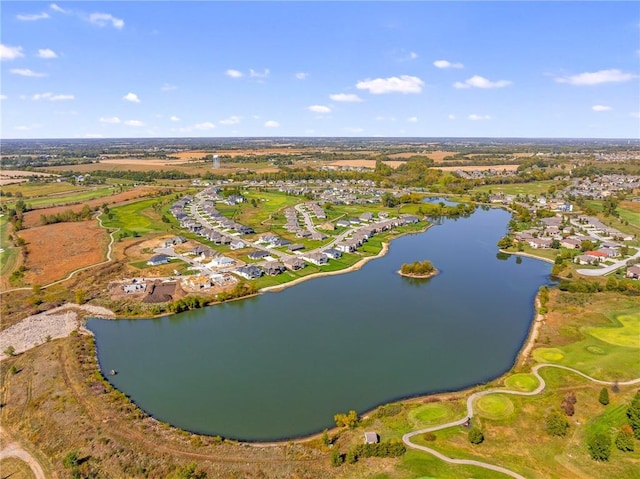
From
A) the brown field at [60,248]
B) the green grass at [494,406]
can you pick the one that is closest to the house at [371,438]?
the green grass at [494,406]

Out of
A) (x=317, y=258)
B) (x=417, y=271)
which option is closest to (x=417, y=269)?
(x=417, y=271)

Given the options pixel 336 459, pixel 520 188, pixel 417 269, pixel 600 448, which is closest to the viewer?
pixel 600 448

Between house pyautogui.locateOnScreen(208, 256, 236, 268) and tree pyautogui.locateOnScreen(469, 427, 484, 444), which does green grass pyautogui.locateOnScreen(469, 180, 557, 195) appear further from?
tree pyautogui.locateOnScreen(469, 427, 484, 444)

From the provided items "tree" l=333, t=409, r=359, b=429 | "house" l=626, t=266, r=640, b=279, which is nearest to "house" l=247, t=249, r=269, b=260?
"tree" l=333, t=409, r=359, b=429

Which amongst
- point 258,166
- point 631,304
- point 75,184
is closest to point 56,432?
point 631,304

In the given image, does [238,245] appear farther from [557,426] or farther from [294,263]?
[557,426]

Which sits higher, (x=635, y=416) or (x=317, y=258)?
(x=317, y=258)
